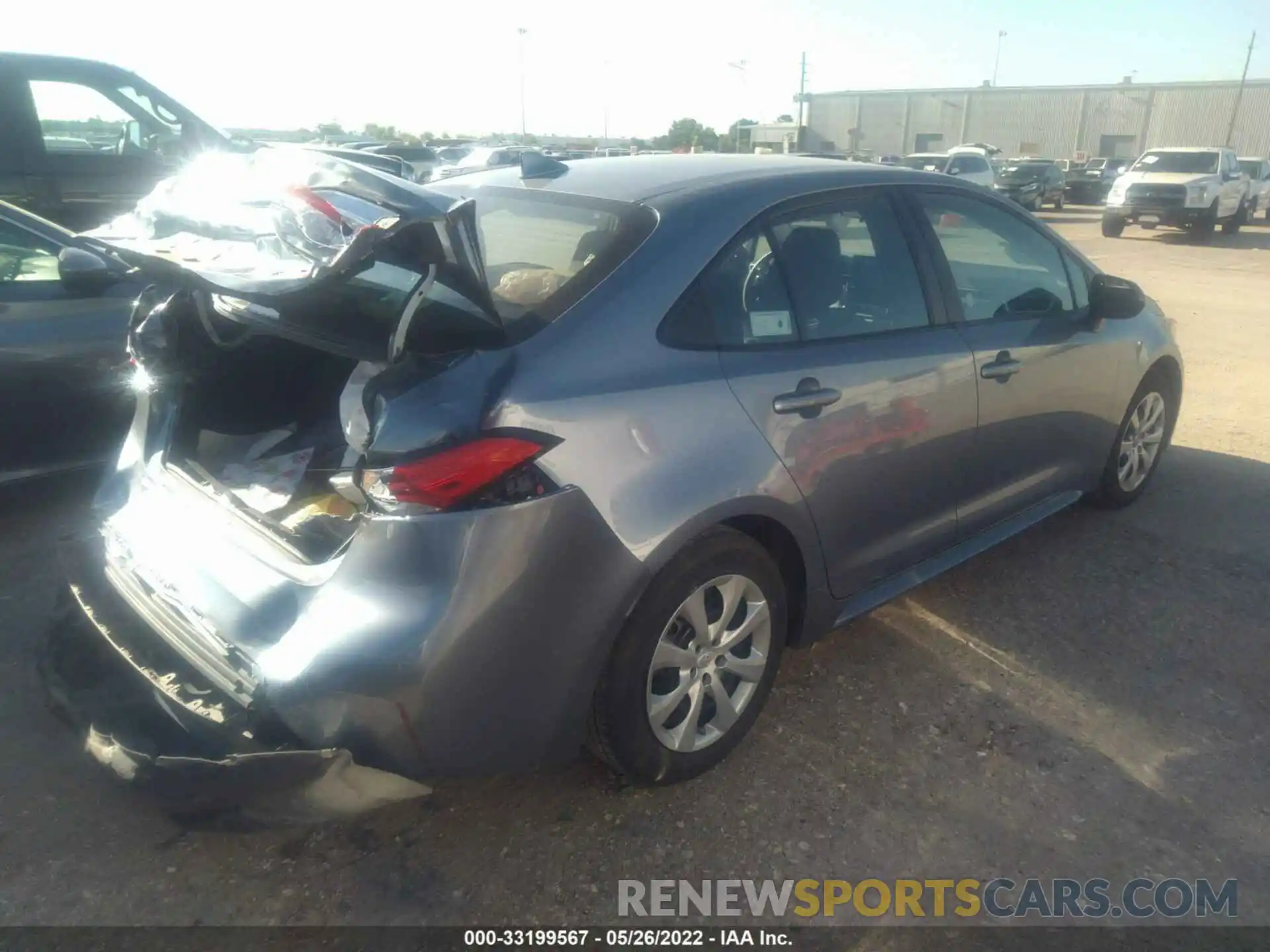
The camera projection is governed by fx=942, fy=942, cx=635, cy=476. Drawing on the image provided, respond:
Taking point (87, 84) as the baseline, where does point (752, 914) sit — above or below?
below

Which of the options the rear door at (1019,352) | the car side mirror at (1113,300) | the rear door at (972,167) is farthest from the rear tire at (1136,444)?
the rear door at (972,167)

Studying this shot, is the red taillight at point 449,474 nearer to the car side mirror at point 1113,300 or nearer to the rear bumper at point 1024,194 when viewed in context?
the car side mirror at point 1113,300

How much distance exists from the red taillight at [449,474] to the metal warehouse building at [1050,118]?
61.7 m

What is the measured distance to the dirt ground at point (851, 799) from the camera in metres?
2.39

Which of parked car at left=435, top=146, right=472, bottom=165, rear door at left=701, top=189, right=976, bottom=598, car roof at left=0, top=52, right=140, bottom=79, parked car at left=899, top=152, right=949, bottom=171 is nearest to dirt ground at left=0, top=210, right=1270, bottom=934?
rear door at left=701, top=189, right=976, bottom=598

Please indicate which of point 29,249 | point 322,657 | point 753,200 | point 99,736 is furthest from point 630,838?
point 29,249

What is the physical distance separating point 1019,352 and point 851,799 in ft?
5.98

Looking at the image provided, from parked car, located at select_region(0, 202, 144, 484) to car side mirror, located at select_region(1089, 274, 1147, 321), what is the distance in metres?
4.18

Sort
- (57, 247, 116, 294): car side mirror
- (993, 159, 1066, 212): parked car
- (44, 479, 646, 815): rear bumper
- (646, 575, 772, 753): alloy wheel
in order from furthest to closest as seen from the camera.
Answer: (993, 159, 1066, 212): parked car < (57, 247, 116, 294): car side mirror < (646, 575, 772, 753): alloy wheel < (44, 479, 646, 815): rear bumper

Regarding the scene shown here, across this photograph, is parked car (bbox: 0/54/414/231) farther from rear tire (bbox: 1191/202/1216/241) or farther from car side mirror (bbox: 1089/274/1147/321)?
rear tire (bbox: 1191/202/1216/241)

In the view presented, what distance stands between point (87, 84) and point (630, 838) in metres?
7.18

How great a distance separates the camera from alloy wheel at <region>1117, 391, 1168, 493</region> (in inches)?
180

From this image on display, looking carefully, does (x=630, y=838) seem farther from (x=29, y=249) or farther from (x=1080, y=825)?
(x=29, y=249)

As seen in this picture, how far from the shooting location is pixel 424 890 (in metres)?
2.38
